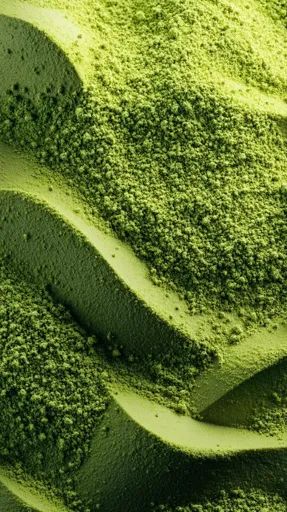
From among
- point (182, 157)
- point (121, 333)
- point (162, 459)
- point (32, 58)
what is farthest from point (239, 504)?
point (32, 58)

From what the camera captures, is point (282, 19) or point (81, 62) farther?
point (282, 19)

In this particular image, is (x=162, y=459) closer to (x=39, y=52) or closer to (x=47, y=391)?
(x=47, y=391)

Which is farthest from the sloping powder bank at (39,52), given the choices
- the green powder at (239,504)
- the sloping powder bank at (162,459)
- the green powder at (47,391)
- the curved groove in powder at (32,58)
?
the green powder at (239,504)

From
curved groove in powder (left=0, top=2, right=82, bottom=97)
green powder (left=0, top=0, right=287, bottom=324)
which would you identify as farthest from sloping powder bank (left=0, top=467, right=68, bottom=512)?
curved groove in powder (left=0, top=2, right=82, bottom=97)

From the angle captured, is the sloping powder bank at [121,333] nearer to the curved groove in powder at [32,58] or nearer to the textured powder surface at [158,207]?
the textured powder surface at [158,207]

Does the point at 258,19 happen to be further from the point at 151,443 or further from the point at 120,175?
the point at 151,443

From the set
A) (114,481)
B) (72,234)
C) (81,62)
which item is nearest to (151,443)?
(114,481)

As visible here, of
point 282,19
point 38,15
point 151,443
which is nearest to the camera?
point 151,443
